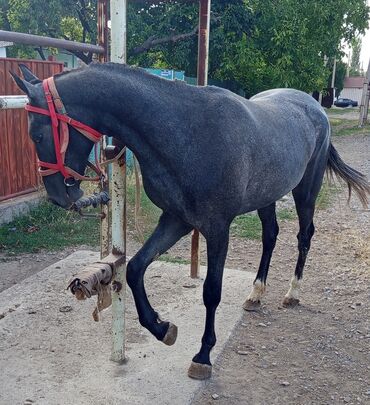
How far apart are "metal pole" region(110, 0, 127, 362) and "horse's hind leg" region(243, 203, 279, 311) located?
1.27 m

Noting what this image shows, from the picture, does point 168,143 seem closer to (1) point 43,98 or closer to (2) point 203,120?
(2) point 203,120

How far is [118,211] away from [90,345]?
99cm

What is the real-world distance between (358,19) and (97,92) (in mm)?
17164

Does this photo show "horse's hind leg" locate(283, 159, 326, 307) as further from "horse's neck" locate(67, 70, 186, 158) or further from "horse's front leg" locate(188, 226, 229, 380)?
"horse's neck" locate(67, 70, 186, 158)

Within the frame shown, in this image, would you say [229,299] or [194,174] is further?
[229,299]

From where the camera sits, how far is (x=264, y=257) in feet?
13.4

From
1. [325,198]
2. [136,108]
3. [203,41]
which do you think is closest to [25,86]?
[136,108]

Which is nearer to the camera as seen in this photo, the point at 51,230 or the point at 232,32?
the point at 51,230

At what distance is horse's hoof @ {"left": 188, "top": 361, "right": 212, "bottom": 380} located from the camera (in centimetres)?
289

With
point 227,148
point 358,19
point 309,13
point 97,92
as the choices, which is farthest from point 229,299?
point 358,19

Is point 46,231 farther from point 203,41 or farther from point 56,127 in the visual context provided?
point 56,127

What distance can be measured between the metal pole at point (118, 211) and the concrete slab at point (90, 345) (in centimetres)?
21

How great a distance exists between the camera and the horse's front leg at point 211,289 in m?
2.79

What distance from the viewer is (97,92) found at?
232 cm
